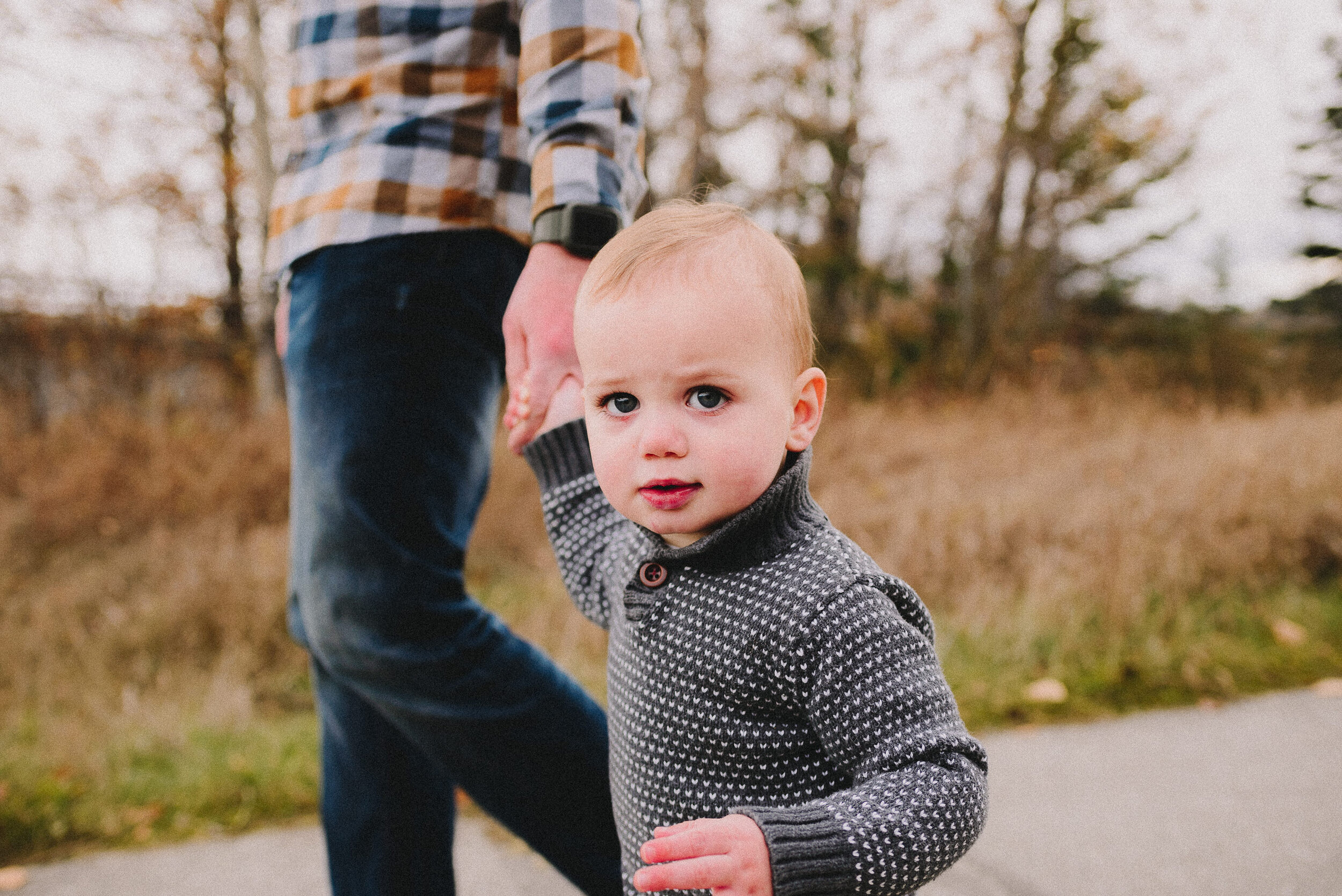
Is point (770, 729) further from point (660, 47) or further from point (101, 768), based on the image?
point (660, 47)

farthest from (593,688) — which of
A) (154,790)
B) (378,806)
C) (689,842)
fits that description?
(689,842)

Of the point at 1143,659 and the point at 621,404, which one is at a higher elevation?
the point at 621,404

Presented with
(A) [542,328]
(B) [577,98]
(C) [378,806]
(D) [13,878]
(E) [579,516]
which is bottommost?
(D) [13,878]

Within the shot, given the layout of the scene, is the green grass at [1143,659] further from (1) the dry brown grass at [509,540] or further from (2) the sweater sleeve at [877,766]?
(2) the sweater sleeve at [877,766]

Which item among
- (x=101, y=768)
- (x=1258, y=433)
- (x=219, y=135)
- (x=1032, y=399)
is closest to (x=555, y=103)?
(x=101, y=768)

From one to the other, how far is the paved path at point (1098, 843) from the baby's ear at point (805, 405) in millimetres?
1135

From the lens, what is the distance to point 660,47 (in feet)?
36.9

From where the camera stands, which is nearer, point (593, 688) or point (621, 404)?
point (621, 404)

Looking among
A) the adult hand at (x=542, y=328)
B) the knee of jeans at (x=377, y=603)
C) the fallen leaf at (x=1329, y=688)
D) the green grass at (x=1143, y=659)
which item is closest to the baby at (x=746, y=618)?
the adult hand at (x=542, y=328)

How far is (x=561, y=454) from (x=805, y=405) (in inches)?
15.8

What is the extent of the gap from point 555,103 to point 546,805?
1.02 m

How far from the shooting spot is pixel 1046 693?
2479mm

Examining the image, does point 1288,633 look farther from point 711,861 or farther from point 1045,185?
point 1045,185

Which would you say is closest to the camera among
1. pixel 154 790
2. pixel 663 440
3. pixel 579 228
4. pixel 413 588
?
pixel 663 440
